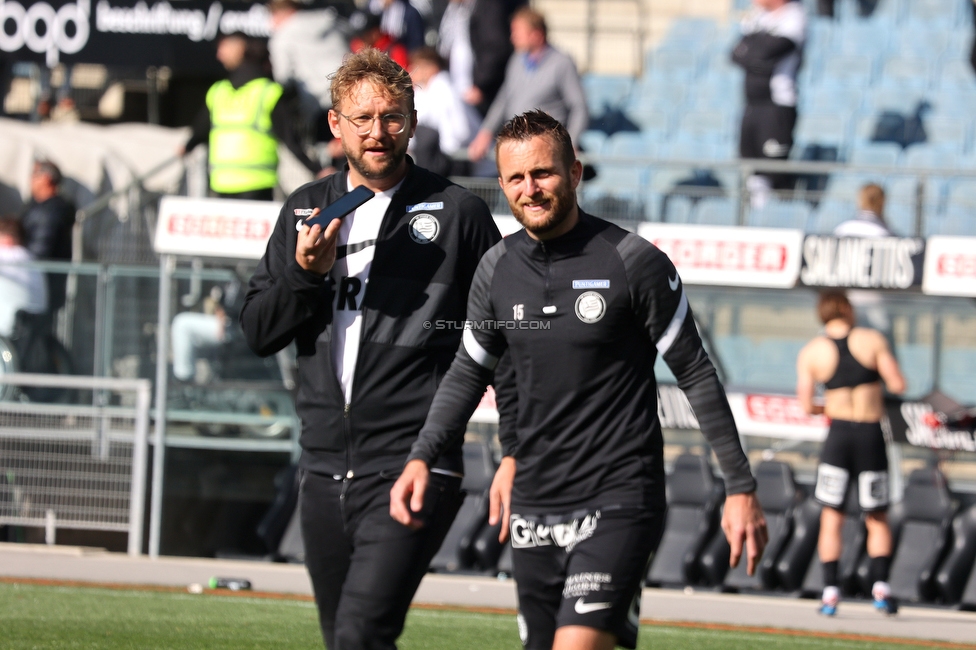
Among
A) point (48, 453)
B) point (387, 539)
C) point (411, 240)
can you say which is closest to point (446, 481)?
point (387, 539)

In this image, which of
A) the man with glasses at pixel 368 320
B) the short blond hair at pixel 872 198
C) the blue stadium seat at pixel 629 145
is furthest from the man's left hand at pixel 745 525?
the blue stadium seat at pixel 629 145

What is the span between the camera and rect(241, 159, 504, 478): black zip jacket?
15.1 feet

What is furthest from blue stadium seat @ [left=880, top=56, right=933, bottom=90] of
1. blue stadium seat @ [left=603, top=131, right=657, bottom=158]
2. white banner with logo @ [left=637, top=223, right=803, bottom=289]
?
white banner with logo @ [left=637, top=223, right=803, bottom=289]

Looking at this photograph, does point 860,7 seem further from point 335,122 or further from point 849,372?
point 335,122

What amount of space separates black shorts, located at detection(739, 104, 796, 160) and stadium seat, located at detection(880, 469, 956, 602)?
137 inches

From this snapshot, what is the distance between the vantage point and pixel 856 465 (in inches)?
401

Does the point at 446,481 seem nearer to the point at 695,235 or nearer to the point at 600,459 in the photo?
the point at 600,459

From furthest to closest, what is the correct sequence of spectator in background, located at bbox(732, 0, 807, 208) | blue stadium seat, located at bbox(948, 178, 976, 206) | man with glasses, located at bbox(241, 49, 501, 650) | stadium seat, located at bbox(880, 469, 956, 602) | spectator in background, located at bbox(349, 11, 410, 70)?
spectator in background, located at bbox(349, 11, 410, 70) → spectator in background, located at bbox(732, 0, 807, 208) → blue stadium seat, located at bbox(948, 178, 976, 206) → stadium seat, located at bbox(880, 469, 956, 602) → man with glasses, located at bbox(241, 49, 501, 650)

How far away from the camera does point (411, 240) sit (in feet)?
15.4

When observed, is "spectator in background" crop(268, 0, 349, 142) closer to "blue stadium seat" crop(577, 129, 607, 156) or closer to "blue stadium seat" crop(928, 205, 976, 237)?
"blue stadium seat" crop(577, 129, 607, 156)

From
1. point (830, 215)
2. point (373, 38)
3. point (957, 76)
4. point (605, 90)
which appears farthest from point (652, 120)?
point (830, 215)

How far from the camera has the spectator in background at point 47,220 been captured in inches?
513

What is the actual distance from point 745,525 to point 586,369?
2.29 ft

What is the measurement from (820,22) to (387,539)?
14.6 m
